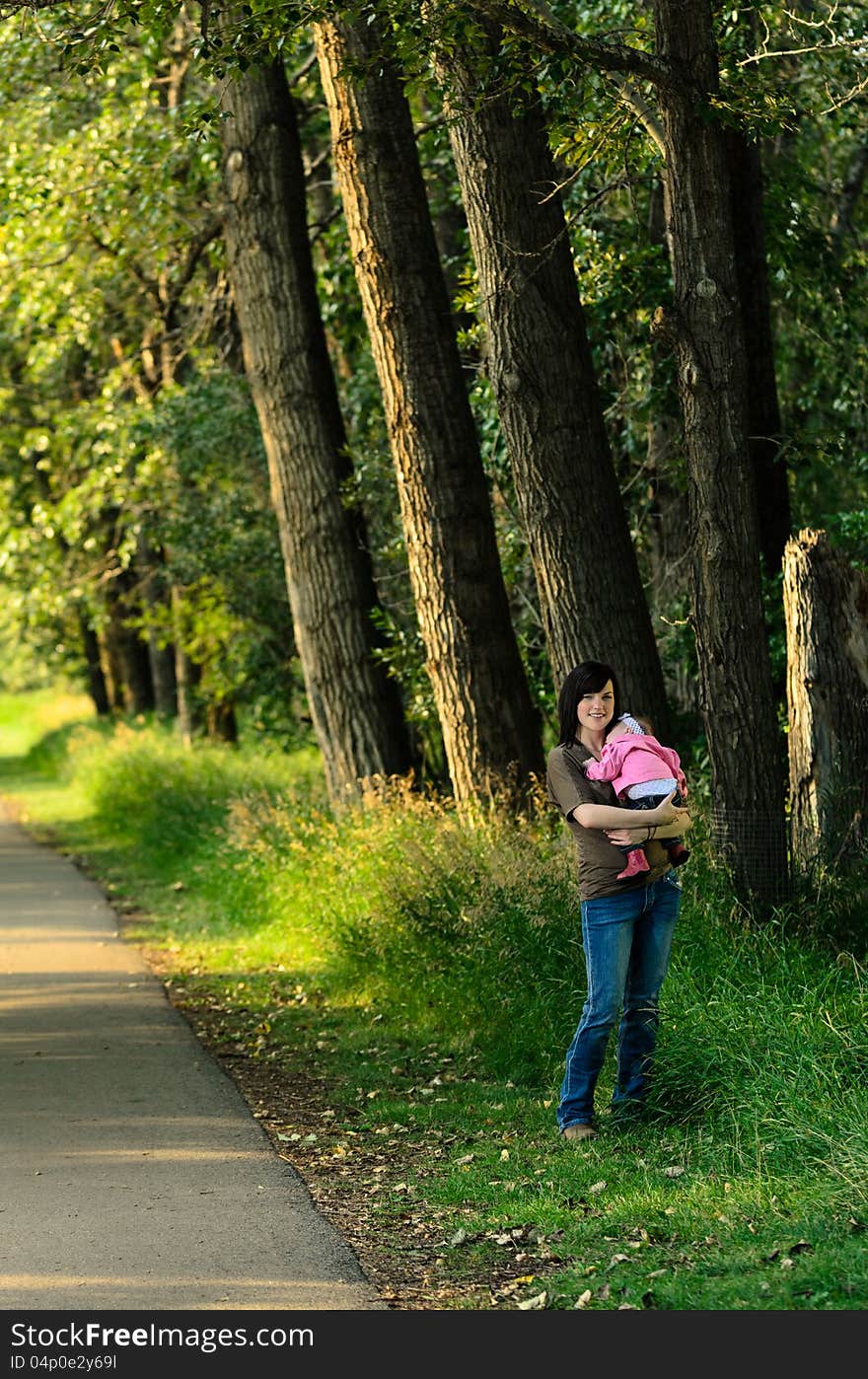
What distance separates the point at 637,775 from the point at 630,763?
0.06m

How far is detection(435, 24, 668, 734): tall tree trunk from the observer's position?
9.98m

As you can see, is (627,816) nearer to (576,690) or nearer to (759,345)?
(576,690)

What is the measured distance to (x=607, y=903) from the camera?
7.20m

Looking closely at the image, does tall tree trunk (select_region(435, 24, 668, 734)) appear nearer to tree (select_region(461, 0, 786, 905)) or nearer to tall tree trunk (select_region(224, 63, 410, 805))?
tree (select_region(461, 0, 786, 905))

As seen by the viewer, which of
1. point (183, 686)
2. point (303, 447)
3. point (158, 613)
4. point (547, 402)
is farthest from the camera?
point (183, 686)

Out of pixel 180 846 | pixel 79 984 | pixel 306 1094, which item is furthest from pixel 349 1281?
pixel 180 846

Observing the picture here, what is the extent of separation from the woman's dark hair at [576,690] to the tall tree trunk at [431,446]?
14.5ft

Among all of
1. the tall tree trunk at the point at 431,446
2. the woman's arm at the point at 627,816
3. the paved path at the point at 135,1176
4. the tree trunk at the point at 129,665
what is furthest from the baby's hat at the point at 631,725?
the tree trunk at the point at 129,665

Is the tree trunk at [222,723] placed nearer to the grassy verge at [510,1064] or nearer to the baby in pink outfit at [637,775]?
the grassy verge at [510,1064]

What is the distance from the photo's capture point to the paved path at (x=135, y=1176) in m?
5.74

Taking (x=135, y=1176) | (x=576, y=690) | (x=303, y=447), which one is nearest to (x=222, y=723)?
(x=303, y=447)

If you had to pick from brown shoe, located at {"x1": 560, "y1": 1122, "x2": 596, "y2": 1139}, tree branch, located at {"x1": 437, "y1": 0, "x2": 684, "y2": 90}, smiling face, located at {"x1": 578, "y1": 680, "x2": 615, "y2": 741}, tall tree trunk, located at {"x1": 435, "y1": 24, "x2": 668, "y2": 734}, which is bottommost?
brown shoe, located at {"x1": 560, "y1": 1122, "x2": 596, "y2": 1139}

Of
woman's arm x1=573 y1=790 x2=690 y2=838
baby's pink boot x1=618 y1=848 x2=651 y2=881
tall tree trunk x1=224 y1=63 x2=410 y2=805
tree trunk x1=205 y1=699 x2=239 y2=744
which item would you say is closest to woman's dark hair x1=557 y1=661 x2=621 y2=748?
woman's arm x1=573 y1=790 x2=690 y2=838

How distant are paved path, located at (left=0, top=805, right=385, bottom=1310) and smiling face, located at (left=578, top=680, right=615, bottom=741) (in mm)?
2228
